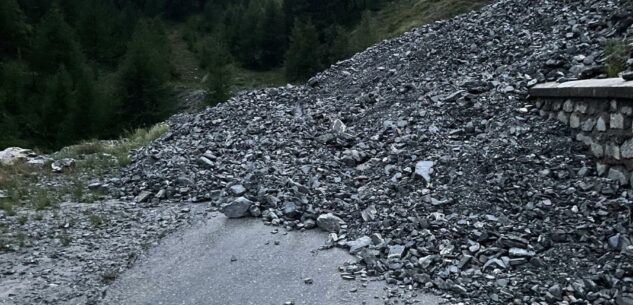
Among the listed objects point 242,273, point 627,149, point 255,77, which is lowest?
point 255,77

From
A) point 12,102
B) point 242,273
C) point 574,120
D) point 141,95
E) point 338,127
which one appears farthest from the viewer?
point 12,102

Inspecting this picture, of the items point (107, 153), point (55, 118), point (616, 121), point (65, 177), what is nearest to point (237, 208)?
point (616, 121)

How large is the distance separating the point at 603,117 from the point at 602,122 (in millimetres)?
72

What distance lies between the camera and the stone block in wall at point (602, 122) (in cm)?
629

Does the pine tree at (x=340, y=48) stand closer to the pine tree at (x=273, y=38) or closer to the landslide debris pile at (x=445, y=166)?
the pine tree at (x=273, y=38)

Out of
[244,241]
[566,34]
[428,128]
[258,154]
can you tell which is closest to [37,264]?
[244,241]

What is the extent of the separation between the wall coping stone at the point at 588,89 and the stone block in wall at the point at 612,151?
64cm

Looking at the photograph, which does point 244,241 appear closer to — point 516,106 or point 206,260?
point 206,260

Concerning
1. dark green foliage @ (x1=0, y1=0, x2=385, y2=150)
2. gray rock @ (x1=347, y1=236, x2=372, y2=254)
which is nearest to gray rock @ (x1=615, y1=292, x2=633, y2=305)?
gray rock @ (x1=347, y1=236, x2=372, y2=254)

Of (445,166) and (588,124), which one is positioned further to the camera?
(445,166)

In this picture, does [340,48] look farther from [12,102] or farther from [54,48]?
[54,48]

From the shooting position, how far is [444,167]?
761 cm

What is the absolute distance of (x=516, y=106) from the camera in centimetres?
838

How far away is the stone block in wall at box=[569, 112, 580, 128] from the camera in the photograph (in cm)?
700
